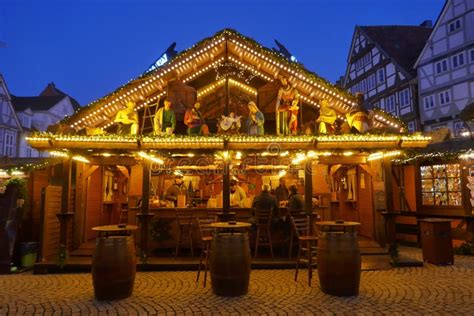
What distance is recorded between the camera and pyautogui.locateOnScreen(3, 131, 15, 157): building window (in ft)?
97.3

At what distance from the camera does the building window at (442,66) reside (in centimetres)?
2310

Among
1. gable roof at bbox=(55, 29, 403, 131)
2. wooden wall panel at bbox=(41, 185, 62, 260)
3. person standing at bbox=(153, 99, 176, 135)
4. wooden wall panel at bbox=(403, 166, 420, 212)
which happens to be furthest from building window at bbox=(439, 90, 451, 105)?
wooden wall panel at bbox=(41, 185, 62, 260)

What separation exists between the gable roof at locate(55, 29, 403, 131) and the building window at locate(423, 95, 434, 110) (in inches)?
645

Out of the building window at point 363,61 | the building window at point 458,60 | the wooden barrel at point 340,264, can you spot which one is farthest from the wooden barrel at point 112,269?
the building window at point 363,61

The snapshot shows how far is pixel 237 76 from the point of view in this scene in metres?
10.7

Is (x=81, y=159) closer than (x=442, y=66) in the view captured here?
Yes

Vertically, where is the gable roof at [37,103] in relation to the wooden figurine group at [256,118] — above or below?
above

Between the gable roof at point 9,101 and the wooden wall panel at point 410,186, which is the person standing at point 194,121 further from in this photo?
the gable roof at point 9,101

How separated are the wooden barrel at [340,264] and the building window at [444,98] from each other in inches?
815

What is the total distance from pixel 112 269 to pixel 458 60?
23.6 meters

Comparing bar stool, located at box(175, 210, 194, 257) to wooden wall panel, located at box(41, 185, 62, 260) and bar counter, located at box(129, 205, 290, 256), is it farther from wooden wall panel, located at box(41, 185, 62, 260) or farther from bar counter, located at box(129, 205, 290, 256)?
wooden wall panel, located at box(41, 185, 62, 260)

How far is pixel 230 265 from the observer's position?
589 centimetres

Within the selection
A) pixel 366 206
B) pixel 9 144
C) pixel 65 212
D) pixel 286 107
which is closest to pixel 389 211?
pixel 366 206

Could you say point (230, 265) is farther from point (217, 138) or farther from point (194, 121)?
point (194, 121)
